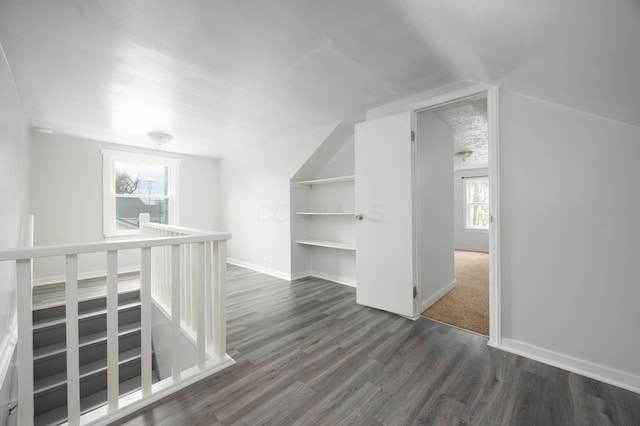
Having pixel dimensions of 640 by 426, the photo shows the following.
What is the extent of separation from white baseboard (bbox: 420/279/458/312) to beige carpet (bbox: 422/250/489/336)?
0.04 metres

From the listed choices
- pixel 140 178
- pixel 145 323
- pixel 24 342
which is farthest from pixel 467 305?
pixel 140 178

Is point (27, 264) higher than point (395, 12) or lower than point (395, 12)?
lower

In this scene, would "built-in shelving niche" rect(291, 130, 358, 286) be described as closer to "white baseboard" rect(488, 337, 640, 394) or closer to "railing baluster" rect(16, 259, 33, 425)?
"white baseboard" rect(488, 337, 640, 394)

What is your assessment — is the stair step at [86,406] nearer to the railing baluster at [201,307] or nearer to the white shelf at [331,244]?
the railing baluster at [201,307]

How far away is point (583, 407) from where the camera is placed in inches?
53.8

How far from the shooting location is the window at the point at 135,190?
165 inches

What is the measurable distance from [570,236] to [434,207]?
1284 mm

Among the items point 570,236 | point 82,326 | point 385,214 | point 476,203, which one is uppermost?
point 476,203

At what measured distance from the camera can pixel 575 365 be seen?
5.49 feet

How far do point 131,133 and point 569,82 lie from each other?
4817 mm

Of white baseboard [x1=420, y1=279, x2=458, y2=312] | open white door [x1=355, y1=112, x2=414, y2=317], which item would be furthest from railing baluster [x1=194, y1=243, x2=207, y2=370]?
white baseboard [x1=420, y1=279, x2=458, y2=312]

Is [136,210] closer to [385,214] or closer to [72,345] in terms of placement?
[72,345]

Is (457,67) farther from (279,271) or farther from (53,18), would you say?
(279,271)

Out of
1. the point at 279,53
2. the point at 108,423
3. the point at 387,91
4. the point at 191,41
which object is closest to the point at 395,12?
the point at 279,53
